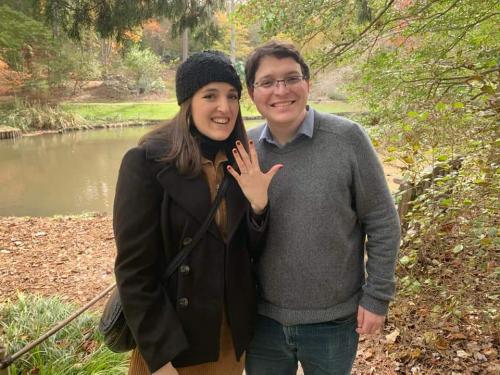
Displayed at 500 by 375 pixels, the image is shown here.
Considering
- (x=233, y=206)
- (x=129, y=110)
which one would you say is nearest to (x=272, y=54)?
(x=233, y=206)

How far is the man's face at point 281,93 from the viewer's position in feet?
5.13

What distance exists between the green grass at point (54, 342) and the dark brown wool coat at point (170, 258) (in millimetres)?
1558

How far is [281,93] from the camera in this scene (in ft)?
5.10

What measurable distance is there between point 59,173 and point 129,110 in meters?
14.8

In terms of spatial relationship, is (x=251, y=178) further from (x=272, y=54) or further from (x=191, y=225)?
(x=272, y=54)

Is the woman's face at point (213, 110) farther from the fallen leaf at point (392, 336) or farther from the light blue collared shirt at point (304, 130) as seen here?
the fallen leaf at point (392, 336)

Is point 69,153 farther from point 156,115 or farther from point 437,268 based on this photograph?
point 437,268

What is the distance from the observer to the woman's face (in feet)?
4.77

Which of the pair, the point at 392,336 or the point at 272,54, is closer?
the point at 272,54

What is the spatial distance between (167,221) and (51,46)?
20.7 metres

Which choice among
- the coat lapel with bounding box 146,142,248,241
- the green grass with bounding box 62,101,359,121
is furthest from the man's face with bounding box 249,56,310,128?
the green grass with bounding box 62,101,359,121

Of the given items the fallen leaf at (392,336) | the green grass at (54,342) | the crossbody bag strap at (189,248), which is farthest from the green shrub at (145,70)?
the crossbody bag strap at (189,248)

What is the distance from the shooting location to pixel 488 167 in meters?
2.41

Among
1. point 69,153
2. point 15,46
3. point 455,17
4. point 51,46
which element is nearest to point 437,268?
point 455,17
